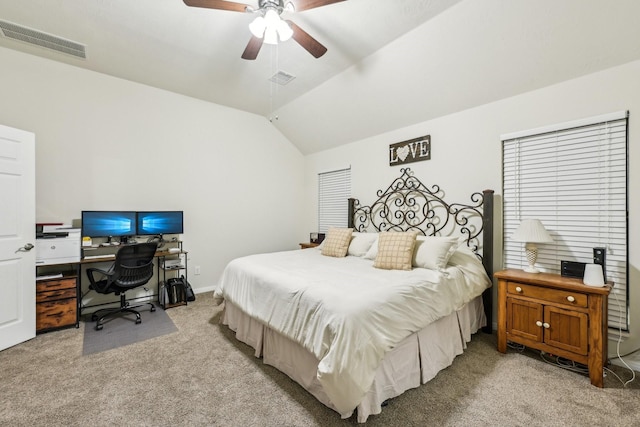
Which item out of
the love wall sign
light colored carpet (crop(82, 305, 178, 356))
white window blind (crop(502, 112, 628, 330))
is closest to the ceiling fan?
the love wall sign

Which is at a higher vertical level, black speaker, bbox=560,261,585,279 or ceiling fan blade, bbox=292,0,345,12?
ceiling fan blade, bbox=292,0,345,12

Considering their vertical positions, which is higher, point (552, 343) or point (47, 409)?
point (552, 343)

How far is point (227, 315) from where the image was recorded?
2955mm

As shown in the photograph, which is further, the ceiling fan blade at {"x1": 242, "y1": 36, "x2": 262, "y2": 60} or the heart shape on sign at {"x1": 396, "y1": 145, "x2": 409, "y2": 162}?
the heart shape on sign at {"x1": 396, "y1": 145, "x2": 409, "y2": 162}

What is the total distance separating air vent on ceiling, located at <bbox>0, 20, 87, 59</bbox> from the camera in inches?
104

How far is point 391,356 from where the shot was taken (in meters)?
1.78

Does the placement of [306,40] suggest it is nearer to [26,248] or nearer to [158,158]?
[158,158]

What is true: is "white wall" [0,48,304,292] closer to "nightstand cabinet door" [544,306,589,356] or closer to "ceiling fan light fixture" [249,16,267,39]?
"ceiling fan light fixture" [249,16,267,39]

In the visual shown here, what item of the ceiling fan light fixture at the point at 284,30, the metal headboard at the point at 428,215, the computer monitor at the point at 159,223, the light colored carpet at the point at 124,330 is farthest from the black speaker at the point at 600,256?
the computer monitor at the point at 159,223

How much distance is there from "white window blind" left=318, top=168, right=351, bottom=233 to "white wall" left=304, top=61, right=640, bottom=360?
9.0 inches

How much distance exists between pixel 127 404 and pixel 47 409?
0.48 meters

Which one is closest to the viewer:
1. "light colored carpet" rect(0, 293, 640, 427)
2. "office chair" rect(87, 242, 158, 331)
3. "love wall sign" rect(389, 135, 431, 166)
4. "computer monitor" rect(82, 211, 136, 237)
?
"light colored carpet" rect(0, 293, 640, 427)

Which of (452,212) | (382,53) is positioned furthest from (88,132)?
(452,212)

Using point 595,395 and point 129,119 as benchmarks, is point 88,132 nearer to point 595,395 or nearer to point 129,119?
point 129,119
